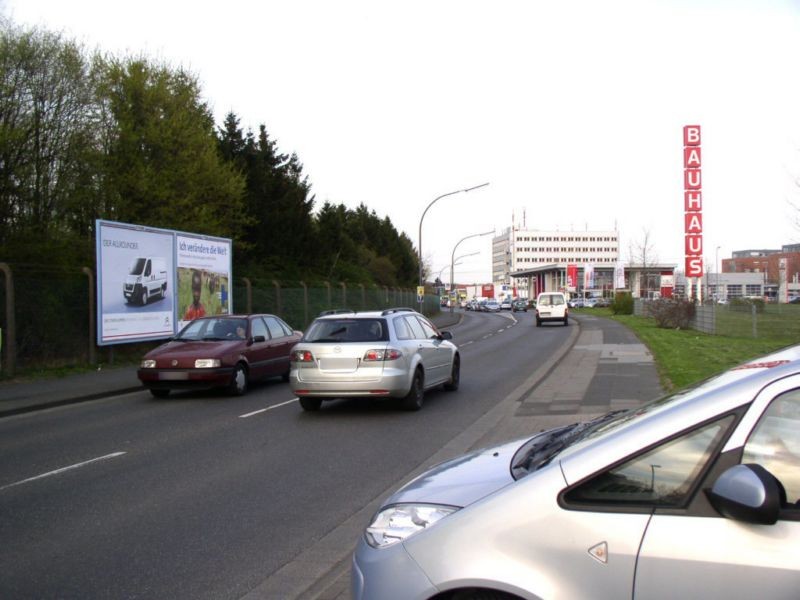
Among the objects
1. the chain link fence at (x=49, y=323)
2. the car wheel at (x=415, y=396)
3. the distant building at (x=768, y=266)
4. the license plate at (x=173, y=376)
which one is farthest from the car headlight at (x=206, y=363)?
the distant building at (x=768, y=266)

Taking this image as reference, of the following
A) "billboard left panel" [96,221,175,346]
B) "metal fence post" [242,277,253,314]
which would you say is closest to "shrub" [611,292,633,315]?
"metal fence post" [242,277,253,314]

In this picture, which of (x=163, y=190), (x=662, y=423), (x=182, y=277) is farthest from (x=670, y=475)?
(x=163, y=190)

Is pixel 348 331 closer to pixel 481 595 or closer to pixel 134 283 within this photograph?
pixel 481 595

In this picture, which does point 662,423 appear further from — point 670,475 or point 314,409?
point 314,409

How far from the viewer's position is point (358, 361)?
11.1 metres

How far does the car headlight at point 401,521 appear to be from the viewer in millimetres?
2943

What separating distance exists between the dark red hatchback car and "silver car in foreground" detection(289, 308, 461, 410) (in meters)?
2.56

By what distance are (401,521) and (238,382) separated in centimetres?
1137

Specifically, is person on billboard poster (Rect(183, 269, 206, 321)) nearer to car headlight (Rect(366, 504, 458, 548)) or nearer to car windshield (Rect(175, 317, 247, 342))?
car windshield (Rect(175, 317, 247, 342))

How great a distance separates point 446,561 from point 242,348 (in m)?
11.9

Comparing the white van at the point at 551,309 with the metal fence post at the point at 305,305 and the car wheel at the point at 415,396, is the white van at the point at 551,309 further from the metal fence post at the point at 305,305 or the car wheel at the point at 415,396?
the car wheel at the point at 415,396

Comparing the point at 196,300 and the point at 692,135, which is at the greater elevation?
the point at 692,135

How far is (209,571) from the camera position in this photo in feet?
15.7

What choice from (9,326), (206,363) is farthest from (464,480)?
(9,326)
